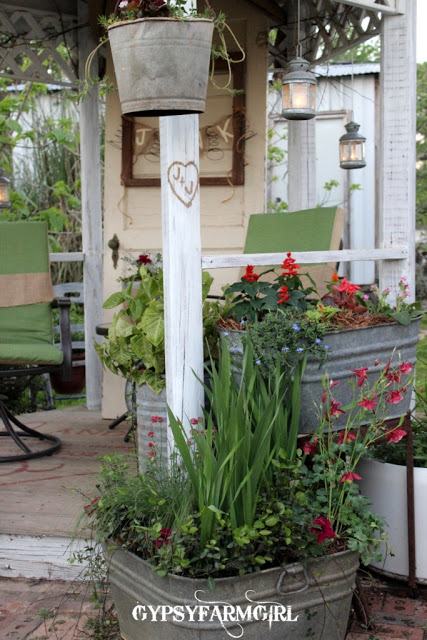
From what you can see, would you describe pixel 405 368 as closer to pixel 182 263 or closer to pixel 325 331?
pixel 325 331

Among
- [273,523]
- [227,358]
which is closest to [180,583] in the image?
[273,523]

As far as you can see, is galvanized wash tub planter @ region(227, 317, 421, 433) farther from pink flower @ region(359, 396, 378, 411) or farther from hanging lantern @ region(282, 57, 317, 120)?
hanging lantern @ region(282, 57, 317, 120)

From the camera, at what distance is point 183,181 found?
2.88 meters

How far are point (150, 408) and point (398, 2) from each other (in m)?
1.90

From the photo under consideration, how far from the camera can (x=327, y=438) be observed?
281 centimetres

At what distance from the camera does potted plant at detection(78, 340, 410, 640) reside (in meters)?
2.36

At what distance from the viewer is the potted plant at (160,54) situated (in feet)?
7.95

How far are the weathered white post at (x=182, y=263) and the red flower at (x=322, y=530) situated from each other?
0.63 m

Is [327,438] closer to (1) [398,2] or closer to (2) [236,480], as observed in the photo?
(2) [236,480]

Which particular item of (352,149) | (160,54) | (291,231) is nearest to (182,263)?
(160,54)

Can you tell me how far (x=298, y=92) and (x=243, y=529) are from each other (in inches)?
98.5

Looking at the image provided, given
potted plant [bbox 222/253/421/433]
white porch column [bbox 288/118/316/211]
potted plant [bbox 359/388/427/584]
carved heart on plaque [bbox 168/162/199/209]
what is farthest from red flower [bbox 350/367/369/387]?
white porch column [bbox 288/118/316/211]

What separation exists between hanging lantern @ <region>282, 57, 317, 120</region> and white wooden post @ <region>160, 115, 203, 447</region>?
1.42 m

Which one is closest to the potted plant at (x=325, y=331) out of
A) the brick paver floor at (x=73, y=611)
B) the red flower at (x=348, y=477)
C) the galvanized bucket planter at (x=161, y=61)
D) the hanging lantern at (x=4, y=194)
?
the red flower at (x=348, y=477)
